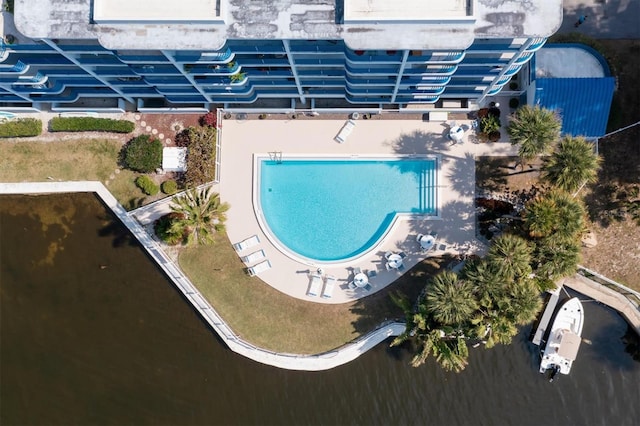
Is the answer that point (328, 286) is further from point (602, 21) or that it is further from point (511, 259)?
point (602, 21)

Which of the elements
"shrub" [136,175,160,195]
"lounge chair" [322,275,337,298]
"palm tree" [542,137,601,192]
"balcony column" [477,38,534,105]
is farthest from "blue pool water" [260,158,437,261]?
"palm tree" [542,137,601,192]

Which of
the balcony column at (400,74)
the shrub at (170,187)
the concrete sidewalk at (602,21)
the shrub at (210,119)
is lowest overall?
the shrub at (170,187)

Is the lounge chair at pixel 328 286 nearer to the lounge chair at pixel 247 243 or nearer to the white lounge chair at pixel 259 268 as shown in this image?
the white lounge chair at pixel 259 268

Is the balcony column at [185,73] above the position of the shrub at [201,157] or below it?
above

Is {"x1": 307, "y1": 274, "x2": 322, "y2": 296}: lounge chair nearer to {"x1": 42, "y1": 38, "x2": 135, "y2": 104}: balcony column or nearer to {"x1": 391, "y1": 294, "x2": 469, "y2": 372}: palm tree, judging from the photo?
{"x1": 391, "y1": 294, "x2": 469, "y2": 372}: palm tree

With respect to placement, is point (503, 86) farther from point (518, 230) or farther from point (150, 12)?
point (150, 12)

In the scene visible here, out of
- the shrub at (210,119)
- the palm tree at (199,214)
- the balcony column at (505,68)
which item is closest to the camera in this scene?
the balcony column at (505,68)

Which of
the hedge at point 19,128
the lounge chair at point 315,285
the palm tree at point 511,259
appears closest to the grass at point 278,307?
the lounge chair at point 315,285
